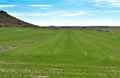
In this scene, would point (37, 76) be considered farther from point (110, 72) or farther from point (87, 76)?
point (110, 72)

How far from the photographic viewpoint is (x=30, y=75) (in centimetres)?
1984

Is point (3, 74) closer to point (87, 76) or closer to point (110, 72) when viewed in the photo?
point (87, 76)

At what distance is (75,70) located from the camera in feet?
73.9

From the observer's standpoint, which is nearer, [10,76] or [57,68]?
[10,76]

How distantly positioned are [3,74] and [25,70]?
219 cm

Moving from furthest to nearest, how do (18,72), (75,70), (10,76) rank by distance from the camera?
1. (75,70)
2. (18,72)
3. (10,76)

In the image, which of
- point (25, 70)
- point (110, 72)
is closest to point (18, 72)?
point (25, 70)

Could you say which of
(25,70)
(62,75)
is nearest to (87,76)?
(62,75)

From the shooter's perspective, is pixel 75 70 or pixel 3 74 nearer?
pixel 3 74

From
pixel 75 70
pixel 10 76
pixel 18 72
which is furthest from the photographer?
pixel 75 70

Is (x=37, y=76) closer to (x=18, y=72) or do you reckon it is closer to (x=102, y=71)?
(x=18, y=72)

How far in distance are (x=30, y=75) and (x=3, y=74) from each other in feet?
5.84

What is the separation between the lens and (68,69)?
75.5ft

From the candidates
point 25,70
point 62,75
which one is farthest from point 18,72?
point 62,75
